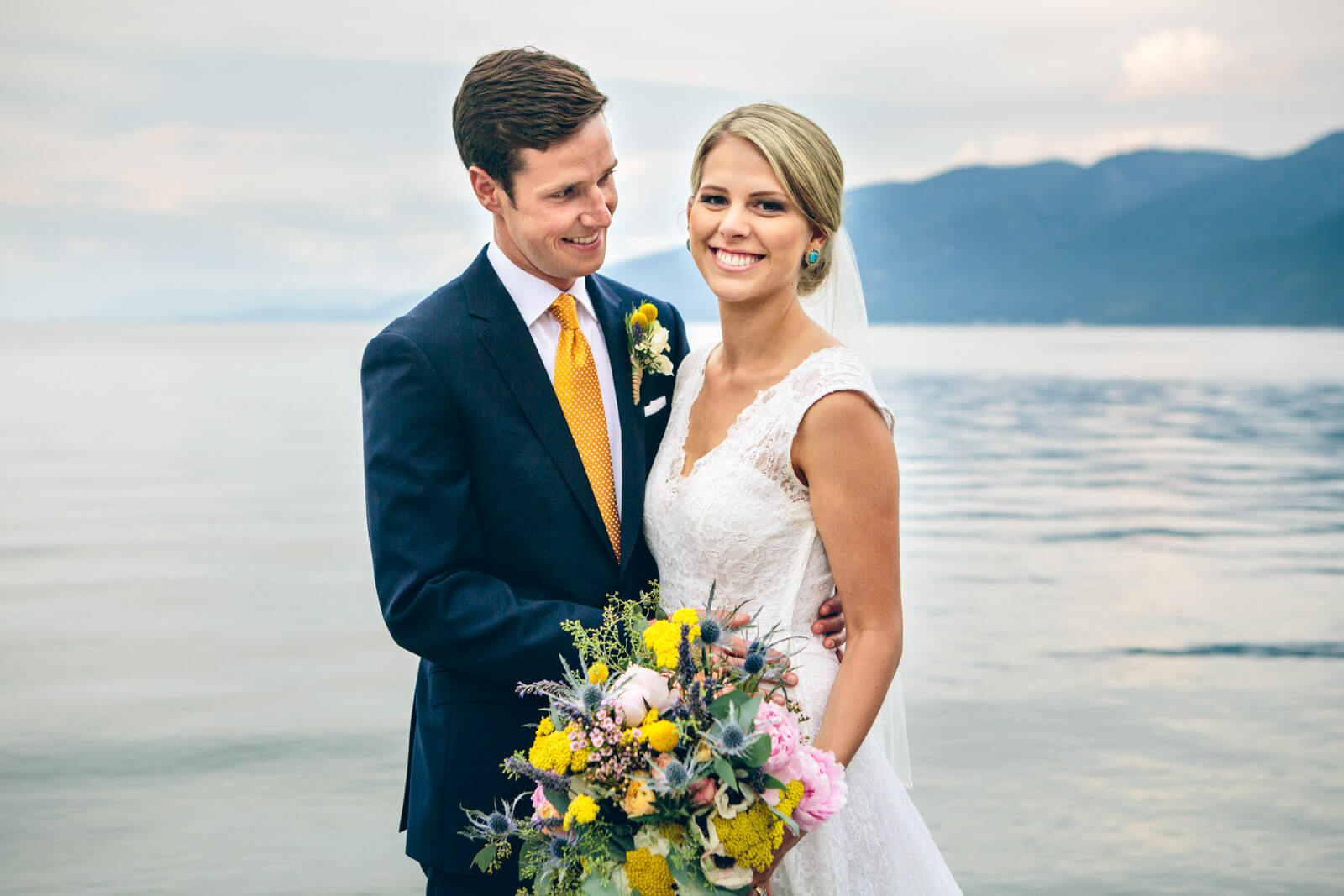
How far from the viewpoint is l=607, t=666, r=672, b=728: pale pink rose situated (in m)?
2.32

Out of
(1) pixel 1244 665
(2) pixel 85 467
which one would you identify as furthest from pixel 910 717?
(2) pixel 85 467

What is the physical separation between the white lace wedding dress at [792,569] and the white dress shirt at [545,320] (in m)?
0.18

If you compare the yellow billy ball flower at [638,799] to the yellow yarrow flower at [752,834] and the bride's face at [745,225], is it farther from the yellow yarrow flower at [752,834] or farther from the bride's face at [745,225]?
the bride's face at [745,225]

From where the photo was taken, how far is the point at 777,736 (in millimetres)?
2377

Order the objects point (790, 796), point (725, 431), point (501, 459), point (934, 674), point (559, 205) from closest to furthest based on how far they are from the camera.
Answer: point (790, 796) → point (501, 459) → point (559, 205) → point (725, 431) → point (934, 674)

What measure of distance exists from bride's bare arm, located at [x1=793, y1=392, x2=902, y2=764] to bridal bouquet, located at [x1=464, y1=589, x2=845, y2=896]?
1.40 feet

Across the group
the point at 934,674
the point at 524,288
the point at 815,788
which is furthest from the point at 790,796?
the point at 934,674

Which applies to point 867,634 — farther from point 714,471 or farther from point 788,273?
point 788,273

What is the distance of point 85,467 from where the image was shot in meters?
21.6

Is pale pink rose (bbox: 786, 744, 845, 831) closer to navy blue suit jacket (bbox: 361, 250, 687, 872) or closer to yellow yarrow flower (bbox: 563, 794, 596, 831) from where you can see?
yellow yarrow flower (bbox: 563, 794, 596, 831)

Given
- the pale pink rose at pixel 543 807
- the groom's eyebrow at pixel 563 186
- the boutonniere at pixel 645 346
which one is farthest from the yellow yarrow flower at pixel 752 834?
the groom's eyebrow at pixel 563 186

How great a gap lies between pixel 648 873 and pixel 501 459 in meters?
1.06

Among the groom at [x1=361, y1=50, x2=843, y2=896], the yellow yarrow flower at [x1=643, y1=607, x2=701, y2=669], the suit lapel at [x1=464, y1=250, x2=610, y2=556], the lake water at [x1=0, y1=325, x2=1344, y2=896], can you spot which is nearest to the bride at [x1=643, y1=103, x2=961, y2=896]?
the groom at [x1=361, y1=50, x2=843, y2=896]

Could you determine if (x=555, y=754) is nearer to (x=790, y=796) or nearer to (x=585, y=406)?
(x=790, y=796)
